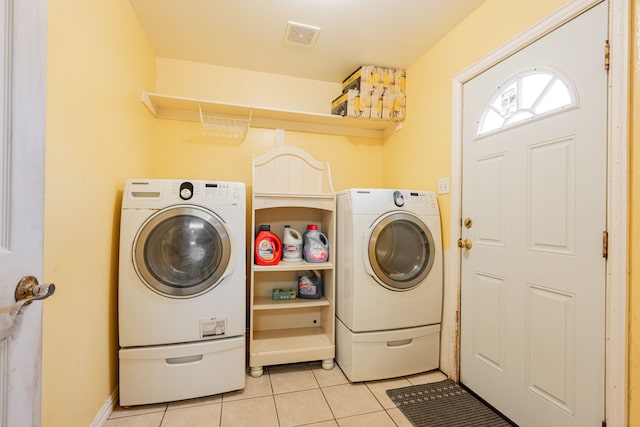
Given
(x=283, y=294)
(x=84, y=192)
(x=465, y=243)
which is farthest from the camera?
(x=283, y=294)

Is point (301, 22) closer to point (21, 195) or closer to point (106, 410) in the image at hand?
point (21, 195)

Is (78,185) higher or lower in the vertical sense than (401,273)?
higher

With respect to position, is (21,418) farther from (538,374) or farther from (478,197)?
(478,197)

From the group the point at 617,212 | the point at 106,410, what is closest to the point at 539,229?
the point at 617,212

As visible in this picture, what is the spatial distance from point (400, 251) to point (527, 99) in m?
1.09

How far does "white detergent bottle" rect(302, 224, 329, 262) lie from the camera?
2.14 m

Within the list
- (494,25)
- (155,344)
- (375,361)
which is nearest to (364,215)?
(375,361)

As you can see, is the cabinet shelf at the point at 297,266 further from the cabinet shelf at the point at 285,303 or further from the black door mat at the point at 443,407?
the black door mat at the point at 443,407

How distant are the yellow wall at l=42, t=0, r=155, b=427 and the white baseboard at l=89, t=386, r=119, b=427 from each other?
1.3 inches

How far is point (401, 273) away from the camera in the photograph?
1.91 m

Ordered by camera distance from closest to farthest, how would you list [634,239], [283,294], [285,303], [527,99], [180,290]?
1. [634,239]
2. [527,99]
3. [180,290]
4. [285,303]
5. [283,294]

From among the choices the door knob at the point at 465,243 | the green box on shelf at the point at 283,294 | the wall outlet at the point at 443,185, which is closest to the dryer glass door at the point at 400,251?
the door knob at the point at 465,243

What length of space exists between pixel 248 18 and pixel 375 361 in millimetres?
2376

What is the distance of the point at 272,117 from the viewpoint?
8.07 ft
